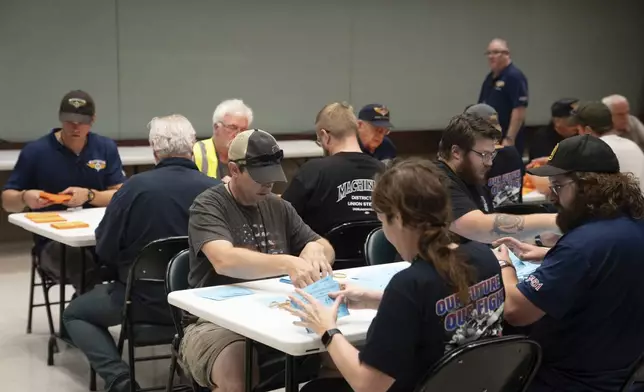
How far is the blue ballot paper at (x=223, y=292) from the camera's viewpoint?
9.09 feet

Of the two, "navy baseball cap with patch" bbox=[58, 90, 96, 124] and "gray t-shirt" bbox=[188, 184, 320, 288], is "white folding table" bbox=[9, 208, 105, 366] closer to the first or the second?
"navy baseball cap with patch" bbox=[58, 90, 96, 124]

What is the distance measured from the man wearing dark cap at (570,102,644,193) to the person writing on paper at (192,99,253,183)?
2.08m

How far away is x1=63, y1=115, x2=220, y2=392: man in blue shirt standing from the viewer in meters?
3.56

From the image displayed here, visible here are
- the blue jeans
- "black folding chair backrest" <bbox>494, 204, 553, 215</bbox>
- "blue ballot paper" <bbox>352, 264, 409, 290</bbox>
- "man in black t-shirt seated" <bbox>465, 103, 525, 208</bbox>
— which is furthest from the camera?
"man in black t-shirt seated" <bbox>465, 103, 525, 208</bbox>

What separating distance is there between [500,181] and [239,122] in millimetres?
1589

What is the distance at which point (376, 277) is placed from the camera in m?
3.08

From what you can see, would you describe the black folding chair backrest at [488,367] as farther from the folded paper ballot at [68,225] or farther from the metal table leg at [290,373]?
the folded paper ballot at [68,225]

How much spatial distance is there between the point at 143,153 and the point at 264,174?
4.39 meters

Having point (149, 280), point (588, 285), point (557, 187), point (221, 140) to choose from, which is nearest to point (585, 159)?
point (557, 187)

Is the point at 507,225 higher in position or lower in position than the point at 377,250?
higher

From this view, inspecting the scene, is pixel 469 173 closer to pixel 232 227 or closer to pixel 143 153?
pixel 232 227

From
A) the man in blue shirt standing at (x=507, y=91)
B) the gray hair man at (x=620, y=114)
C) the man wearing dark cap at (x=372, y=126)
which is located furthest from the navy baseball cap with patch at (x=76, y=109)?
the man in blue shirt standing at (x=507, y=91)

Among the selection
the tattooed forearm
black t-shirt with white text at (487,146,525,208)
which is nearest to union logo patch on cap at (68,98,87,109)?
black t-shirt with white text at (487,146,525,208)

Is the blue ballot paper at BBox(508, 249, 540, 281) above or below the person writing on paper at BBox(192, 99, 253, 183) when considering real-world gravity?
below
